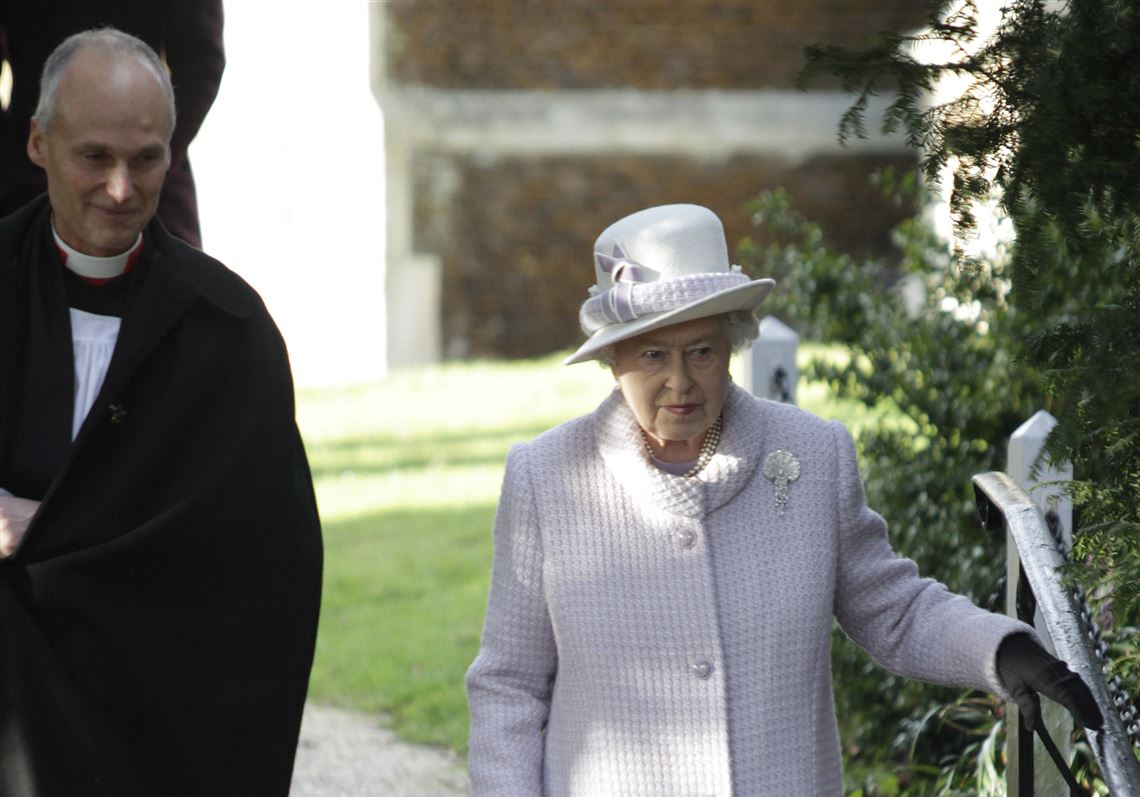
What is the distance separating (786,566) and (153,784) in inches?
46.1

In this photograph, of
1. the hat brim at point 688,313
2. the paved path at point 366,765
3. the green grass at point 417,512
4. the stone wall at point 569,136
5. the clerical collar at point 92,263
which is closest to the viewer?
the hat brim at point 688,313

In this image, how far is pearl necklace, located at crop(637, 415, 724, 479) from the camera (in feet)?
9.72

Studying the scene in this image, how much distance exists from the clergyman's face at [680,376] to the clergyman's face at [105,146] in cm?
95

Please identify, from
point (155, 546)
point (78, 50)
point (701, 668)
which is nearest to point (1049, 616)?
point (701, 668)

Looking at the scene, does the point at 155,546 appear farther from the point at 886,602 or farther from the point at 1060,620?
the point at 1060,620

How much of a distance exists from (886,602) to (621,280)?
71cm

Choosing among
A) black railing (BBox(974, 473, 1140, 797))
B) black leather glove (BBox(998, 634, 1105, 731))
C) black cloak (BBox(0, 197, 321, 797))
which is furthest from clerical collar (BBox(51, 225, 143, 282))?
black leather glove (BBox(998, 634, 1105, 731))

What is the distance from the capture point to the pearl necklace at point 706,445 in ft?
9.72

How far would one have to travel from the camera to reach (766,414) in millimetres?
3018

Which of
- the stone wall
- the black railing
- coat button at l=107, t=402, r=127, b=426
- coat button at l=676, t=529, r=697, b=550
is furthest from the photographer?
the stone wall

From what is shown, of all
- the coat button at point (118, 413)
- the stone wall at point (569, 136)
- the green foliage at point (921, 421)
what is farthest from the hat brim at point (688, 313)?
the stone wall at point (569, 136)

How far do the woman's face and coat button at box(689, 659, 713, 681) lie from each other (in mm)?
372

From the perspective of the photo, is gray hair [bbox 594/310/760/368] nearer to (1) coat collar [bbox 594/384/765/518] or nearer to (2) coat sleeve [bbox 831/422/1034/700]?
(1) coat collar [bbox 594/384/765/518]

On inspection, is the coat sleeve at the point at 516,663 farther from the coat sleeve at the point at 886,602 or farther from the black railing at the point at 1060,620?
the black railing at the point at 1060,620
